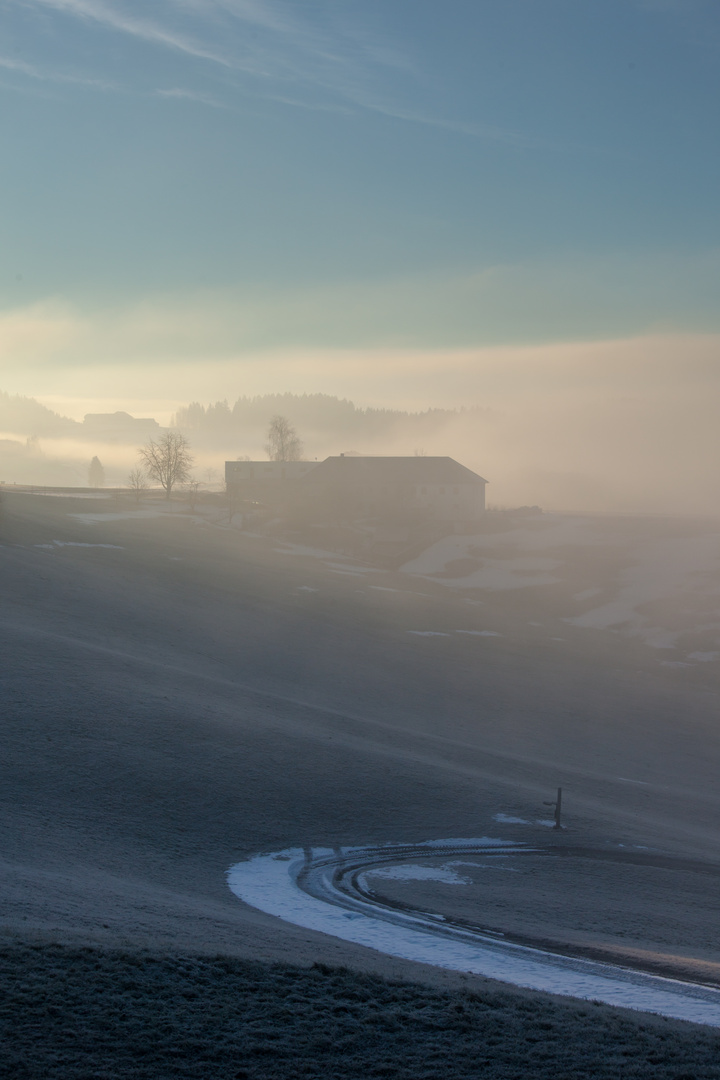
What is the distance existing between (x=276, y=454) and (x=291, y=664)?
135517 millimetres

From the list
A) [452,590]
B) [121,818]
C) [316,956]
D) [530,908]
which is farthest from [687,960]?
[452,590]

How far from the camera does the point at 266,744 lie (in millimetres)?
25250

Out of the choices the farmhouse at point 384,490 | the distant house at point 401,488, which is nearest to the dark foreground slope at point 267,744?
the farmhouse at point 384,490

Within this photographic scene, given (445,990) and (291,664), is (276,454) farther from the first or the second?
(445,990)

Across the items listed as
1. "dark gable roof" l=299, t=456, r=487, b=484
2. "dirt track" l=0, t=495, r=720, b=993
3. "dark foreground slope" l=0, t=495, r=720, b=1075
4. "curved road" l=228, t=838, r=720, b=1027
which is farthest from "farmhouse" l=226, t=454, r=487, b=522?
"curved road" l=228, t=838, r=720, b=1027

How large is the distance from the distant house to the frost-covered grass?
3851 inches

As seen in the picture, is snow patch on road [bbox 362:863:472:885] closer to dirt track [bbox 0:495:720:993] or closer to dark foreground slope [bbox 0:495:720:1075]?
dark foreground slope [bbox 0:495:720:1075]

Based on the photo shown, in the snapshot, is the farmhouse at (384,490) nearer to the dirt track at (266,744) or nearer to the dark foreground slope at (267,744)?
the dark foreground slope at (267,744)

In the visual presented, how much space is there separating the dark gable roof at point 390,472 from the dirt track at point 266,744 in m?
54.9

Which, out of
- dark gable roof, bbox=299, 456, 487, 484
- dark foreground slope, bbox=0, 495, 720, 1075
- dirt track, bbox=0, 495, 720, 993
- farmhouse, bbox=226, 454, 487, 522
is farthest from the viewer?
dark gable roof, bbox=299, 456, 487, 484

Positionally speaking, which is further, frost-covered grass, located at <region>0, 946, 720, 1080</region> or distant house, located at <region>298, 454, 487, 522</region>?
distant house, located at <region>298, 454, 487, 522</region>

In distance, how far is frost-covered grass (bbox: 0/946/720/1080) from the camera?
768 cm

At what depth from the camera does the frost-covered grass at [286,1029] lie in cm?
768

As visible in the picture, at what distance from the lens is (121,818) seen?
18984 millimetres
